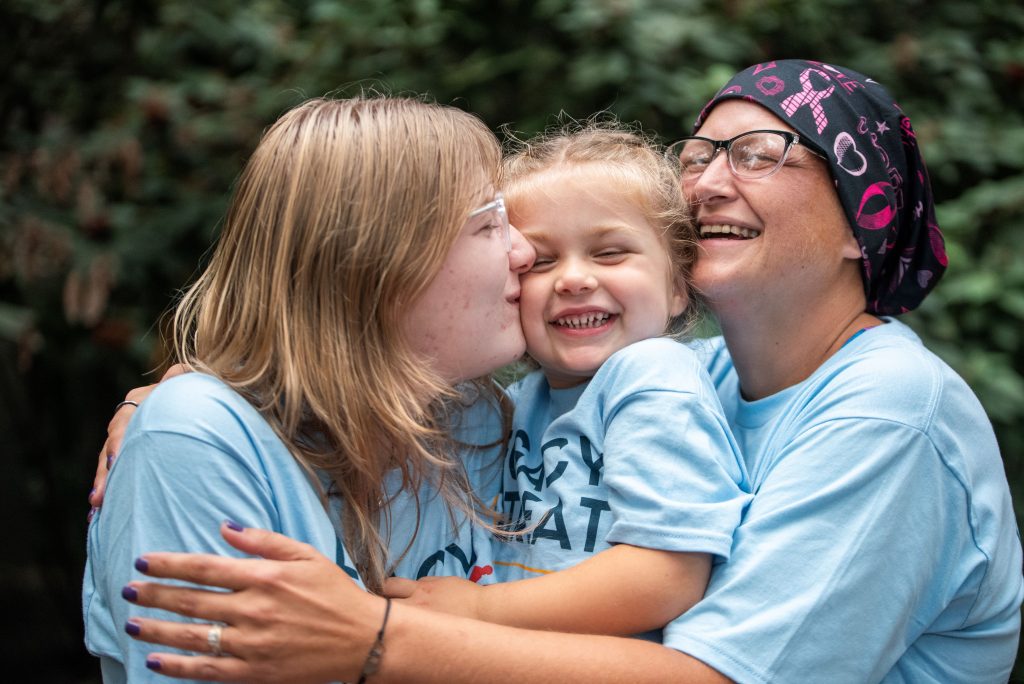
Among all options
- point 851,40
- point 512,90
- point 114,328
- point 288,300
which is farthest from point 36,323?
point 851,40

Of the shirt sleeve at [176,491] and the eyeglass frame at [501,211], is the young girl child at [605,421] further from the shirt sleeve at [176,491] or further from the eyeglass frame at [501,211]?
the shirt sleeve at [176,491]

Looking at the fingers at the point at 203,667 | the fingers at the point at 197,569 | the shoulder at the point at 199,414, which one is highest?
the shoulder at the point at 199,414

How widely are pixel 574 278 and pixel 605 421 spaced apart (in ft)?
1.06

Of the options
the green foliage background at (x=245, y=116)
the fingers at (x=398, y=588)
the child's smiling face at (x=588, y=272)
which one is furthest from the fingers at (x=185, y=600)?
the green foliage background at (x=245, y=116)

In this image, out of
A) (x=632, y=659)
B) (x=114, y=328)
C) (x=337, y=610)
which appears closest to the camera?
(x=337, y=610)

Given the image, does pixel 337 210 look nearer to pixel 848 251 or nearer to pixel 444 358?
pixel 444 358

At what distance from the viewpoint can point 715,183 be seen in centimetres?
227

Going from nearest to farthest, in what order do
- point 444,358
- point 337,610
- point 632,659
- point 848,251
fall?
point 337,610 < point 632,659 < point 444,358 < point 848,251

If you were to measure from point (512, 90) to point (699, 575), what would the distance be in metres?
2.43

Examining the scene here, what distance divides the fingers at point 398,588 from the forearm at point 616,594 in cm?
16

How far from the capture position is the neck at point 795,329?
7.51ft

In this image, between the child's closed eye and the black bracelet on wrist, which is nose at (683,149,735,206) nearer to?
the child's closed eye

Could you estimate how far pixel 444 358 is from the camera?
212 cm

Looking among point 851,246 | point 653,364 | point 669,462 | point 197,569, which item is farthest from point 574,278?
point 197,569
